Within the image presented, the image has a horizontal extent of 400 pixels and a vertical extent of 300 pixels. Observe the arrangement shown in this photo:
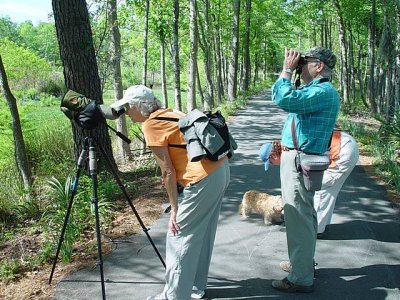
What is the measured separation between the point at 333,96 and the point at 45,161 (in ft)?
24.3

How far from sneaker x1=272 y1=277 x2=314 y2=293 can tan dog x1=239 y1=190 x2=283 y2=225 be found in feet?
5.15

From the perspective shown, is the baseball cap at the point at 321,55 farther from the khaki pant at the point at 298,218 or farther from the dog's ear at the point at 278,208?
the dog's ear at the point at 278,208

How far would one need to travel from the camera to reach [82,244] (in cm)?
477

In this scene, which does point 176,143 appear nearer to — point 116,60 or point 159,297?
point 159,297

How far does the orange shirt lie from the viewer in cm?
287

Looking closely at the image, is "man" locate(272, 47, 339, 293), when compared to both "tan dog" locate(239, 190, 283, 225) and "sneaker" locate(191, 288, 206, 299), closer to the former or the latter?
"sneaker" locate(191, 288, 206, 299)

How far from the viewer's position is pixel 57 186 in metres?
5.75

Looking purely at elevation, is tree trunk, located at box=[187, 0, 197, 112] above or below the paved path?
above

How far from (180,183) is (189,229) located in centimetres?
36

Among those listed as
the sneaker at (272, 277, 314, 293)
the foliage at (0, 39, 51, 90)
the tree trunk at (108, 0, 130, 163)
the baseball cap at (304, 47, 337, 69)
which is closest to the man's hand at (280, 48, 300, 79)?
the baseball cap at (304, 47, 337, 69)

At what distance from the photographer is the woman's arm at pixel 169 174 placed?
113 inches

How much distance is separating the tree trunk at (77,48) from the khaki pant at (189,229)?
347cm

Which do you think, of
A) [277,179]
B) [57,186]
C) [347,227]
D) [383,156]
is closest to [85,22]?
[57,186]

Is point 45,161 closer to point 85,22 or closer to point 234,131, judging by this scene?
point 85,22
